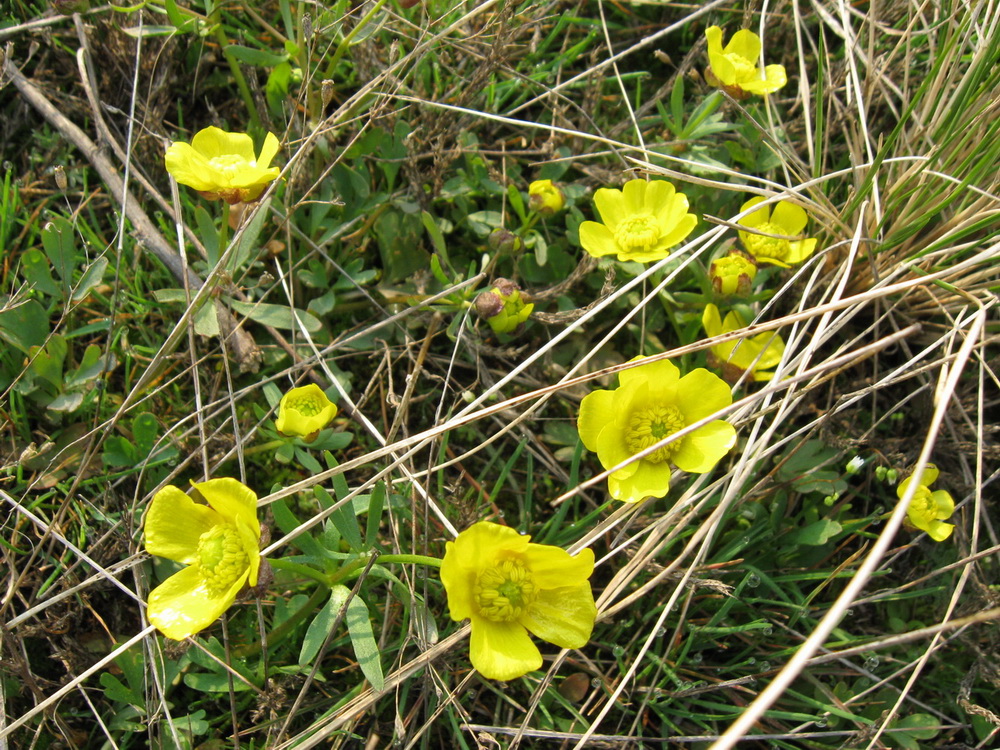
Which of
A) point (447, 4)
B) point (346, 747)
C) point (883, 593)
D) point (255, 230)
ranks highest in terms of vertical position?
point (447, 4)

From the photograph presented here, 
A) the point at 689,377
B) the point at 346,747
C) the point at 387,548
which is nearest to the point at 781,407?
the point at 689,377

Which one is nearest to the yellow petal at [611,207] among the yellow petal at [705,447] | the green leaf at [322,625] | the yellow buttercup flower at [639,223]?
the yellow buttercup flower at [639,223]

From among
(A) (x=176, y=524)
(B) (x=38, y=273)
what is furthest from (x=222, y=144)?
(A) (x=176, y=524)

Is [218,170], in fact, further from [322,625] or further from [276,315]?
[322,625]

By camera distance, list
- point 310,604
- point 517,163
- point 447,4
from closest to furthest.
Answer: point 310,604 < point 447,4 < point 517,163

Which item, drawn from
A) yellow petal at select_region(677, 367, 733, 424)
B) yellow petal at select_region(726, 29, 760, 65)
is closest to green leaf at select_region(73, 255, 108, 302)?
yellow petal at select_region(677, 367, 733, 424)

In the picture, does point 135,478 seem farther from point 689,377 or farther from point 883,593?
point 883,593

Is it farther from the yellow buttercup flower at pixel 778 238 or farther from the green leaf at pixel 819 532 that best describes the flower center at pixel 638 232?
the green leaf at pixel 819 532
